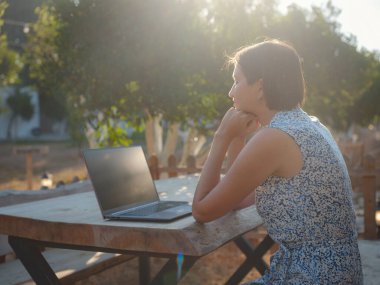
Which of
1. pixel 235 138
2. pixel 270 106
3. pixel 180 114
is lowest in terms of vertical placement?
pixel 180 114

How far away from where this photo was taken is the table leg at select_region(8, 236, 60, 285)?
102 inches

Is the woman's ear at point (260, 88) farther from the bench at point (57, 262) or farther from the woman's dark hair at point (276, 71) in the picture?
the bench at point (57, 262)

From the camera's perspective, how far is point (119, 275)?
564 cm

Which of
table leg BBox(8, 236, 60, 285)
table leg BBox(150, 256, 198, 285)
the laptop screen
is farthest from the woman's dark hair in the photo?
table leg BBox(8, 236, 60, 285)

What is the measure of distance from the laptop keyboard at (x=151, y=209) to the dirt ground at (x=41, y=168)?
14352mm

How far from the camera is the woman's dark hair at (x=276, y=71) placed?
2.21m

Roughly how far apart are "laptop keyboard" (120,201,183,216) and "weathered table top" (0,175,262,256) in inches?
6.6

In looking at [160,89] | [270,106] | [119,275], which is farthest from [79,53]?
[270,106]

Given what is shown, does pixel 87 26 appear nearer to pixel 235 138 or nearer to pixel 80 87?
pixel 80 87

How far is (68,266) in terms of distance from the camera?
3439mm

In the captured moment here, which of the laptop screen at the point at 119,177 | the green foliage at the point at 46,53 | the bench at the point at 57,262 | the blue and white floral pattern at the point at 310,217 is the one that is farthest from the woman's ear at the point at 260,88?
the green foliage at the point at 46,53

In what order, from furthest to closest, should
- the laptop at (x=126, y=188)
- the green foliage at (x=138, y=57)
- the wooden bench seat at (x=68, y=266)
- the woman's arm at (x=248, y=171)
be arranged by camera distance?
the green foliage at (x=138, y=57) → the wooden bench seat at (x=68, y=266) → the laptop at (x=126, y=188) → the woman's arm at (x=248, y=171)

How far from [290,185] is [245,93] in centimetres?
45

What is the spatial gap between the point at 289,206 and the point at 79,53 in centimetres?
590
